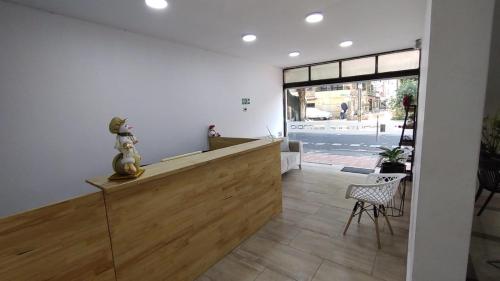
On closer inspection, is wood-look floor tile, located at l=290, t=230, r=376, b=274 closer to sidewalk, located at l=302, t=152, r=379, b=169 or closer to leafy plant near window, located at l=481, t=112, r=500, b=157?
leafy plant near window, located at l=481, t=112, r=500, b=157

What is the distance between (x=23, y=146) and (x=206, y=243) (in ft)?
6.40

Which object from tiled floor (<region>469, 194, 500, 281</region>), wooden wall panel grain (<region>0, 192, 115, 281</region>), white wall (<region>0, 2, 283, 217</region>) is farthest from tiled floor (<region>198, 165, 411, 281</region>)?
white wall (<region>0, 2, 283, 217</region>)

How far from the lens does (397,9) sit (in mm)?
2518

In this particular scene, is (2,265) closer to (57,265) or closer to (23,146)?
(57,265)

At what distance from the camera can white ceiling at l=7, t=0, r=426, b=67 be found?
2262mm

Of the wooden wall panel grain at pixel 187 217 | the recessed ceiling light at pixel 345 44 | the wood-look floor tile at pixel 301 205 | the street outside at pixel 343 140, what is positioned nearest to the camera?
the wooden wall panel grain at pixel 187 217

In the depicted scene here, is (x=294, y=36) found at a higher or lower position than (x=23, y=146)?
higher

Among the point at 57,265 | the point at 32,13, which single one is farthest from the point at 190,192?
the point at 32,13

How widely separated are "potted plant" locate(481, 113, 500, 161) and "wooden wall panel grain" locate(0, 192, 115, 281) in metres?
3.09

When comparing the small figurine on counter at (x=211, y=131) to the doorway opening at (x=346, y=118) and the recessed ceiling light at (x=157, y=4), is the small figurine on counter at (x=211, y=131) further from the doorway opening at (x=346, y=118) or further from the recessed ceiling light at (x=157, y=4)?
the doorway opening at (x=346, y=118)

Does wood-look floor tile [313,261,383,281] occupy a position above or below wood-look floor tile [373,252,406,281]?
below

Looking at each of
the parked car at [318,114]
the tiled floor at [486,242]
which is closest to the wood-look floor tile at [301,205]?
the tiled floor at [486,242]

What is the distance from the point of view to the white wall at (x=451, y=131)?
0.84 m

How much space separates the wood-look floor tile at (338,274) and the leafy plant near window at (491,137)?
5.32 ft
